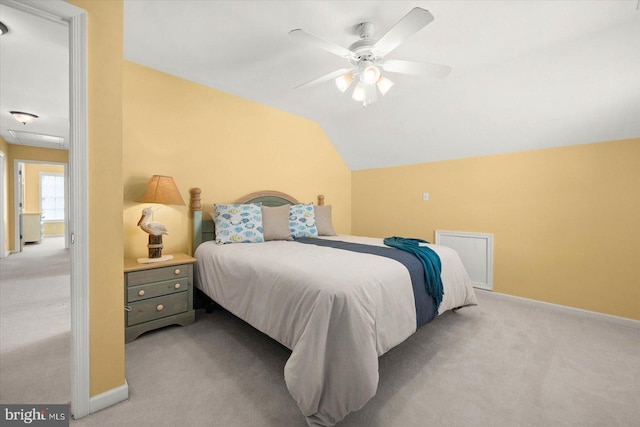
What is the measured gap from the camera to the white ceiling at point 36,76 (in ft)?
5.09

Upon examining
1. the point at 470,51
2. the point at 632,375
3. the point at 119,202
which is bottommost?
the point at 632,375

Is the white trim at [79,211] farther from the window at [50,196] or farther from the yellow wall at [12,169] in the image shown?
the yellow wall at [12,169]

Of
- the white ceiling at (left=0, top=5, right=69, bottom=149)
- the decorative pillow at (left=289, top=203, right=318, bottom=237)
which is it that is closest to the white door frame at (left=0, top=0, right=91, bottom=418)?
the white ceiling at (left=0, top=5, right=69, bottom=149)

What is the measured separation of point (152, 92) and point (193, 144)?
0.59m

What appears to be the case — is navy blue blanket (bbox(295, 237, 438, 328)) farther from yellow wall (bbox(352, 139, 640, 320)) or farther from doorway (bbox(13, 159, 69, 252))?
doorway (bbox(13, 159, 69, 252))

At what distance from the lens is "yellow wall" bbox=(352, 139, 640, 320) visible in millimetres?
2441

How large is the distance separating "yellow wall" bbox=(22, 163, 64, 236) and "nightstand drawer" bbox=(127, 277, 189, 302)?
0.71 m

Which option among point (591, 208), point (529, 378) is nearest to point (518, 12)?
point (591, 208)

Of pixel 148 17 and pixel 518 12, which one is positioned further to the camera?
pixel 148 17

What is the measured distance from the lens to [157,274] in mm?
2186

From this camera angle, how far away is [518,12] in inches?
67.9

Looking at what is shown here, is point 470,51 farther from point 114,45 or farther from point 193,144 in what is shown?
point 193,144

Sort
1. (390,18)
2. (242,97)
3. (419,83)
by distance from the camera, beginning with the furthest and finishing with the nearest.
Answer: (242,97)
(419,83)
(390,18)

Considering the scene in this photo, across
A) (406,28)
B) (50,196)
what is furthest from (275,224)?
(406,28)
